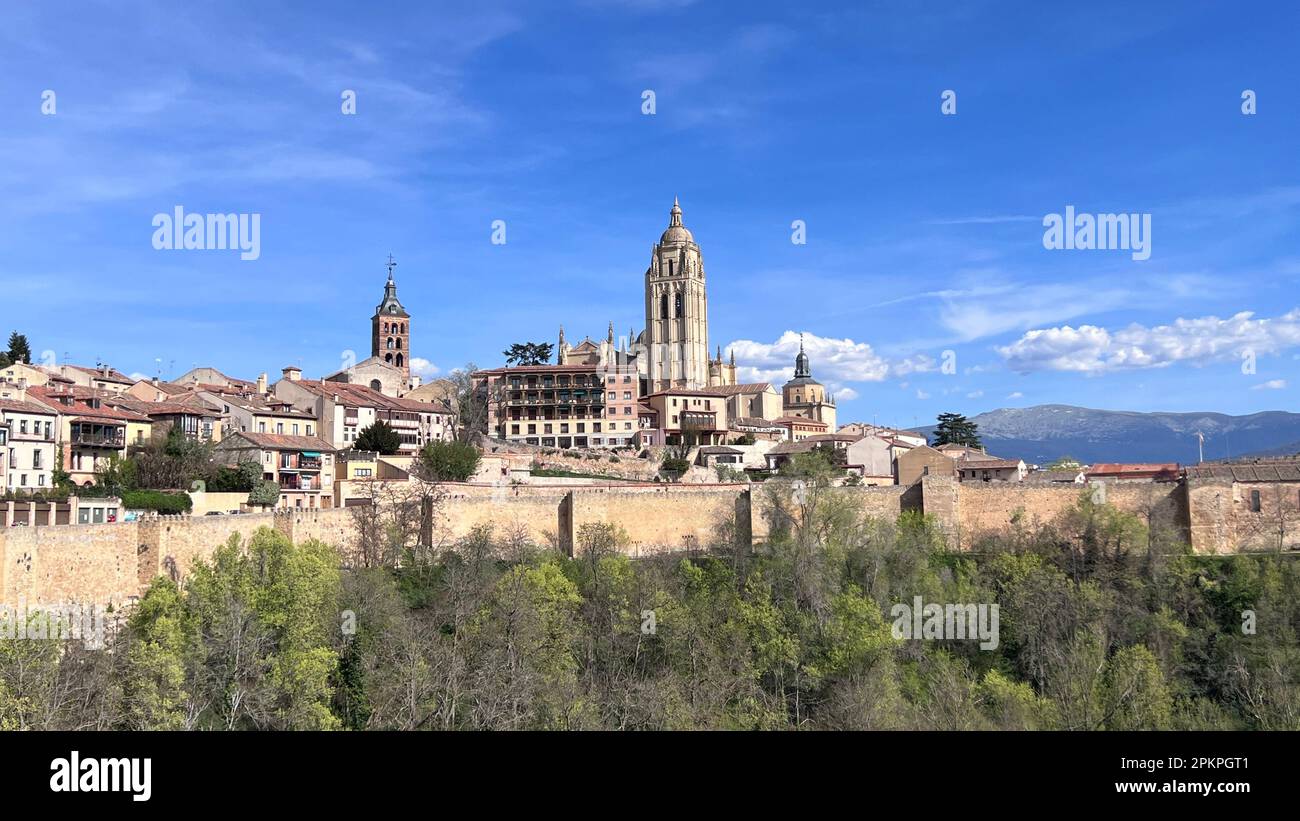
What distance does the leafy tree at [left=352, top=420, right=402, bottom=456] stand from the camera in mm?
45688

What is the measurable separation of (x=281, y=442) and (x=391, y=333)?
1505 inches

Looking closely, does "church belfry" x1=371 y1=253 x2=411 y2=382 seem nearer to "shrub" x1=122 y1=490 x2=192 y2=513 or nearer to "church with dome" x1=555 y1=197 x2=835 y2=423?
"church with dome" x1=555 y1=197 x2=835 y2=423

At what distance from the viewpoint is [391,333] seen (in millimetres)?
78562

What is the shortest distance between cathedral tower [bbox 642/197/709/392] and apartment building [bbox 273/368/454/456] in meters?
37.4

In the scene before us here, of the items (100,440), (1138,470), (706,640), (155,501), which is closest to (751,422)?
(1138,470)

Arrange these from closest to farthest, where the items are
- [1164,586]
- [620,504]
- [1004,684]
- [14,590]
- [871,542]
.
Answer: [14,590] < [1004,684] < [1164,586] < [871,542] < [620,504]

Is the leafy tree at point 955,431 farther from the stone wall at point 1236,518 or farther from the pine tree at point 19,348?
the pine tree at point 19,348

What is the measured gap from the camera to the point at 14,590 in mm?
21281

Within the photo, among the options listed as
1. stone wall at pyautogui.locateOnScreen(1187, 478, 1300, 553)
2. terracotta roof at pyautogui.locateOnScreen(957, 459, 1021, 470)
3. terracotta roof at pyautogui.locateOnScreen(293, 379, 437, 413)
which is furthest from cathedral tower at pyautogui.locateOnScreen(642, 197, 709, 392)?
stone wall at pyautogui.locateOnScreen(1187, 478, 1300, 553)

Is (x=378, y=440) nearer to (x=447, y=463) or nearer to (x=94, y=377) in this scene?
(x=447, y=463)
